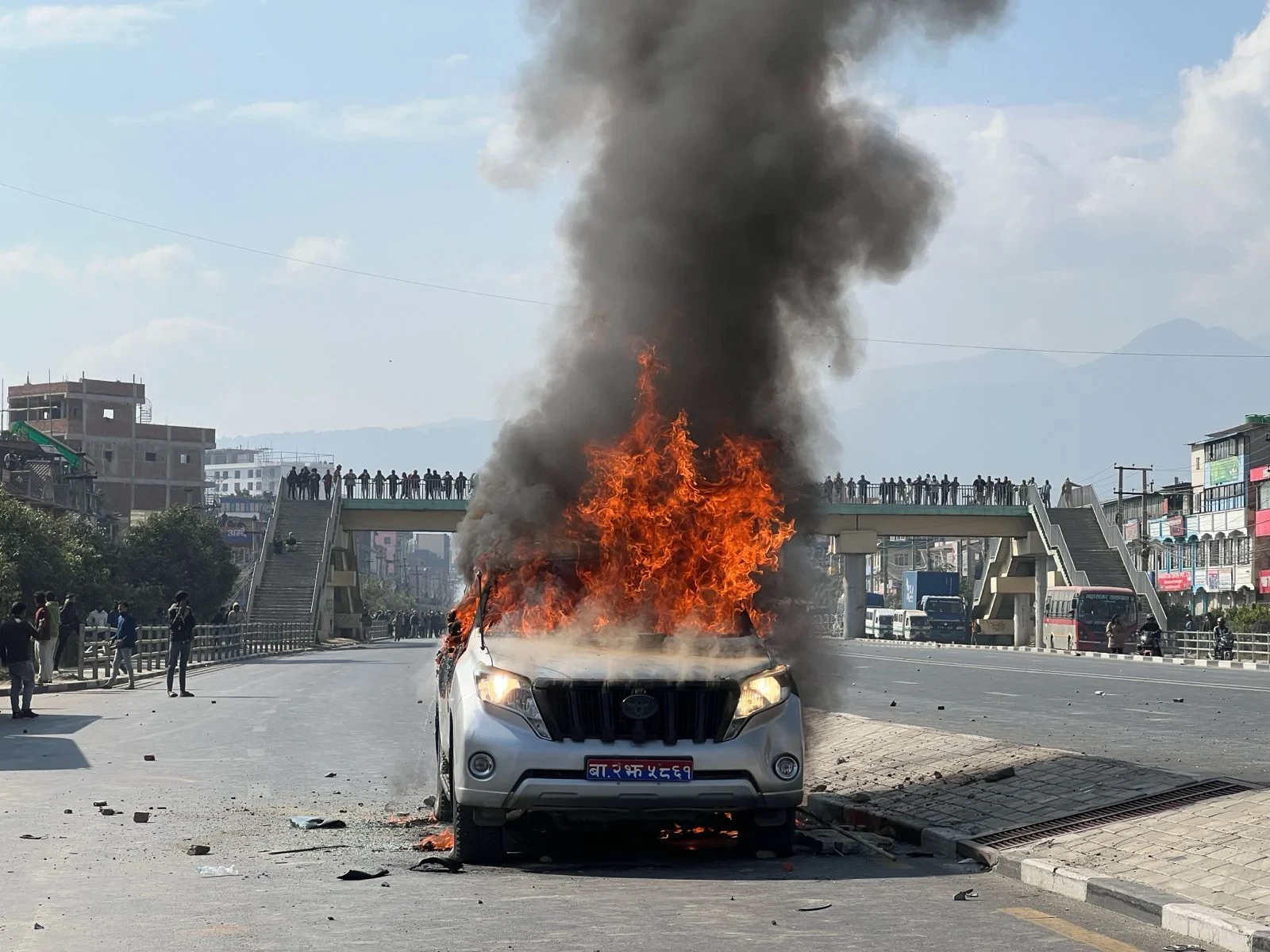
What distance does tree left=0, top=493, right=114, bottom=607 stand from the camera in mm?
51562

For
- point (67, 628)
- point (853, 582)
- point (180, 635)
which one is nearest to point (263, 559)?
point (853, 582)

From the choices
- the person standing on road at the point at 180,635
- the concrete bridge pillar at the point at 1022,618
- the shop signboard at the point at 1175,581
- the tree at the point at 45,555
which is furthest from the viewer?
the shop signboard at the point at 1175,581

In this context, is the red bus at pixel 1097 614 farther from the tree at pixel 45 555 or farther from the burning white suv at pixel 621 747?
the burning white suv at pixel 621 747

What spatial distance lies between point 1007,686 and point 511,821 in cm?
2395

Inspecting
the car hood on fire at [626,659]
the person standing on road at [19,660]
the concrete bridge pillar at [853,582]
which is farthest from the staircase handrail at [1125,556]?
the car hood on fire at [626,659]

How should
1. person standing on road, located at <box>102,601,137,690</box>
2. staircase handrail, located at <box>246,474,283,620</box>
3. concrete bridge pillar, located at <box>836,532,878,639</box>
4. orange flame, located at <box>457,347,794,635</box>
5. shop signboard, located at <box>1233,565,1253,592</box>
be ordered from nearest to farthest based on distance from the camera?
orange flame, located at <box>457,347,794,635</box> < person standing on road, located at <box>102,601,137,690</box> < staircase handrail, located at <box>246,474,283,620</box> < concrete bridge pillar, located at <box>836,532,878,639</box> < shop signboard, located at <box>1233,565,1253,592</box>

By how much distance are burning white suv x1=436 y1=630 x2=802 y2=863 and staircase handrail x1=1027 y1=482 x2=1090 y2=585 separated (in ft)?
206

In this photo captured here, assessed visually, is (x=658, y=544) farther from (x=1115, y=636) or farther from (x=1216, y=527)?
(x=1216, y=527)

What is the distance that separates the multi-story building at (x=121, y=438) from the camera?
407 ft

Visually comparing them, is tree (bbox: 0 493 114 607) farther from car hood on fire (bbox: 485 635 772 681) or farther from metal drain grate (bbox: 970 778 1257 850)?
metal drain grate (bbox: 970 778 1257 850)

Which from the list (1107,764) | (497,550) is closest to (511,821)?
(497,550)

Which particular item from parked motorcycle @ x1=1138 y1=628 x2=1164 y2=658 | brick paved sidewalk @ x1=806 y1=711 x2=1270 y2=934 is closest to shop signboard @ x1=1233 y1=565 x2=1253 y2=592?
parked motorcycle @ x1=1138 y1=628 x2=1164 y2=658

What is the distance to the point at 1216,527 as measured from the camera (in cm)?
8606

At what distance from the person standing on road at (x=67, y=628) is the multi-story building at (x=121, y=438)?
84.8 meters
